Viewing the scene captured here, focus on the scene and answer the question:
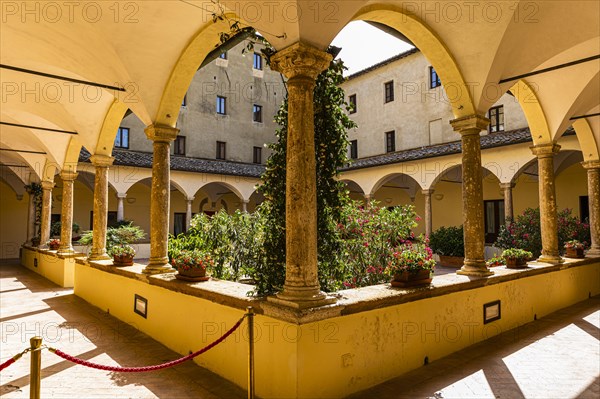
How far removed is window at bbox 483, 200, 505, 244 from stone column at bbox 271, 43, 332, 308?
16040 millimetres

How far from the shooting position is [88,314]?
23.9 feet

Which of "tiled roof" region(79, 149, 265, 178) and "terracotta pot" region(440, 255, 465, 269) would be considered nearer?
"terracotta pot" region(440, 255, 465, 269)

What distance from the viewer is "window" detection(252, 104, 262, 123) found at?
25078 millimetres

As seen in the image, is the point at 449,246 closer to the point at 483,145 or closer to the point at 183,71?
the point at 483,145

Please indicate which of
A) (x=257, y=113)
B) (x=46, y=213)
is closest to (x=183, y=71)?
(x=46, y=213)

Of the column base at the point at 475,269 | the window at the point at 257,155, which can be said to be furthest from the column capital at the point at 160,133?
the window at the point at 257,155

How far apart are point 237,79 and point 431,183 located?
1367cm

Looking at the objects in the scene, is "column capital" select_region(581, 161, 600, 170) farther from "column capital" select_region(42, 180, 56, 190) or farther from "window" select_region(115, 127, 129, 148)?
"window" select_region(115, 127, 129, 148)

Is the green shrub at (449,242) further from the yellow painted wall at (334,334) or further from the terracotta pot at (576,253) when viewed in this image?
the yellow painted wall at (334,334)

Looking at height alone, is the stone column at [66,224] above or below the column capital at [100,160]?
below

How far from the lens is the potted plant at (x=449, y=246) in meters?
14.6

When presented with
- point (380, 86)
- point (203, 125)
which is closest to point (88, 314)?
point (203, 125)

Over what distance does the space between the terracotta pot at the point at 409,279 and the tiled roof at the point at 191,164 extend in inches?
545

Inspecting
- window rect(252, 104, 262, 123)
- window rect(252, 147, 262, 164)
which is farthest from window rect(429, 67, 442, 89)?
window rect(252, 147, 262, 164)
